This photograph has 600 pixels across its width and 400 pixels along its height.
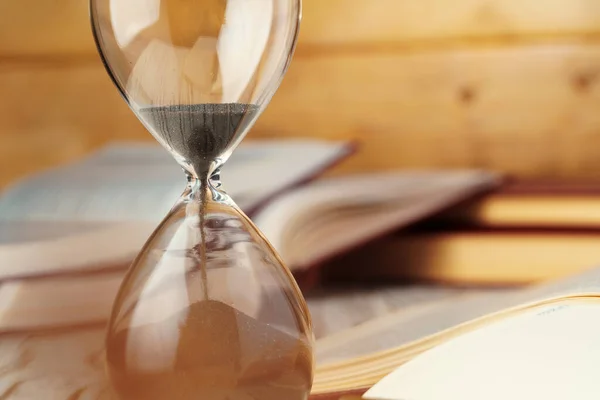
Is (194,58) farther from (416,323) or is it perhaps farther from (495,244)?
(495,244)

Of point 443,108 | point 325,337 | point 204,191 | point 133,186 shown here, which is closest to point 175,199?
point 133,186

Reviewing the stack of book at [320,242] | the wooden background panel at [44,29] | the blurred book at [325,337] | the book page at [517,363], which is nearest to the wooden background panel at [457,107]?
the stack of book at [320,242]

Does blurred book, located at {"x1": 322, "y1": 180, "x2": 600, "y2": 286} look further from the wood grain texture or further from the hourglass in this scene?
the hourglass

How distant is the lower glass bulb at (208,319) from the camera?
16.4 inches

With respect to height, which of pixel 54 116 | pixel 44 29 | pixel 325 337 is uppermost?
pixel 44 29

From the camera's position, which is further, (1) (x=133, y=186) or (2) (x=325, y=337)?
A: (1) (x=133, y=186)

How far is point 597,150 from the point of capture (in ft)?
4.25

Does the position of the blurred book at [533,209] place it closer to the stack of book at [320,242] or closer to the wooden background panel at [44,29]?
the stack of book at [320,242]

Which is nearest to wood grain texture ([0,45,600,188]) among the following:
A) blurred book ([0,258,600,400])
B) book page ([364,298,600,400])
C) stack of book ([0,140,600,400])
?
stack of book ([0,140,600,400])

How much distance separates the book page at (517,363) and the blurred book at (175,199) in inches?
14.6

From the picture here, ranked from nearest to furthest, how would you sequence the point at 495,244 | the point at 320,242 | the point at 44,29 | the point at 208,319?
the point at 208,319, the point at 320,242, the point at 495,244, the point at 44,29

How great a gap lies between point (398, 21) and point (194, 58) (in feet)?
3.11

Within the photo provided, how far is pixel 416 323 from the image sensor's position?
58cm

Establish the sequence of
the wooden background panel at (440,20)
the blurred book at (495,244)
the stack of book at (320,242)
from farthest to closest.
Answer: the wooden background panel at (440,20) → the blurred book at (495,244) → the stack of book at (320,242)
